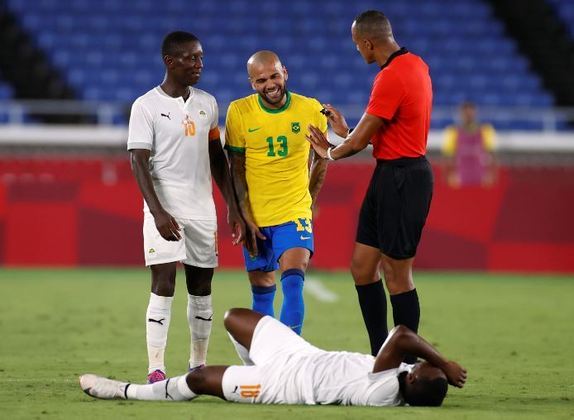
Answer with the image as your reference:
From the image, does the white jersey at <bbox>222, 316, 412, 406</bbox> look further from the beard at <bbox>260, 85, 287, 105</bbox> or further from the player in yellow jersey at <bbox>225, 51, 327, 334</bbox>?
the beard at <bbox>260, 85, 287, 105</bbox>

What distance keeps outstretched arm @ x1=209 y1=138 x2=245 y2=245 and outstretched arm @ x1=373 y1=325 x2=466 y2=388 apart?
5.54 feet

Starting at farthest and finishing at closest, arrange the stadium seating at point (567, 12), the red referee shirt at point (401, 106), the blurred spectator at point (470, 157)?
1. the stadium seating at point (567, 12)
2. the blurred spectator at point (470, 157)
3. the red referee shirt at point (401, 106)

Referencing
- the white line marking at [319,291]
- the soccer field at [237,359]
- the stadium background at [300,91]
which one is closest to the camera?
the soccer field at [237,359]

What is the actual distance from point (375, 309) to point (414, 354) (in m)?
1.44

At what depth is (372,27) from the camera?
23.7 ft

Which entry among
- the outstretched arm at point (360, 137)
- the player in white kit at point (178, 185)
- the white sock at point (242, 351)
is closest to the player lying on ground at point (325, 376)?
the white sock at point (242, 351)

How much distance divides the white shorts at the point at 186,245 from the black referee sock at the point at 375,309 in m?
0.95

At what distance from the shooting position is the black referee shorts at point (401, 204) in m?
7.16

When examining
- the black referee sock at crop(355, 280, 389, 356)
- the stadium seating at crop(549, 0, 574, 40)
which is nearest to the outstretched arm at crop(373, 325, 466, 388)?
the black referee sock at crop(355, 280, 389, 356)

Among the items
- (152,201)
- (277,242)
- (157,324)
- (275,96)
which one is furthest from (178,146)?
(157,324)

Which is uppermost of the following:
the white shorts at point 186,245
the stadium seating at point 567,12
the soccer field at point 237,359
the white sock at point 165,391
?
the stadium seating at point 567,12

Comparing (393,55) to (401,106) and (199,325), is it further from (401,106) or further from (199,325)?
(199,325)

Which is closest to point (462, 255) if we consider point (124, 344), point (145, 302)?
point (145, 302)

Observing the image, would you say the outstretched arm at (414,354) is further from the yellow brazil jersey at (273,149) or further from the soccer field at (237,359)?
the yellow brazil jersey at (273,149)
